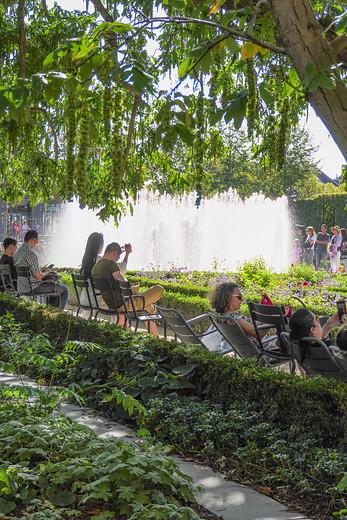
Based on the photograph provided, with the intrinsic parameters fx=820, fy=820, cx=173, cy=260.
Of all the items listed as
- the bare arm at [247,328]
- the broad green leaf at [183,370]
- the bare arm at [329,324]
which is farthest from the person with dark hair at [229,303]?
the broad green leaf at [183,370]

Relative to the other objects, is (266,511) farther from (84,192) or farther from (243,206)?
(243,206)

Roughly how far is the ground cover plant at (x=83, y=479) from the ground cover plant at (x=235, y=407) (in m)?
0.43

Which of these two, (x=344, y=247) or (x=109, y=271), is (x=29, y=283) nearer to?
(x=109, y=271)

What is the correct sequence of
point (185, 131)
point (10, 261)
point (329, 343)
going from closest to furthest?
1. point (185, 131)
2. point (329, 343)
3. point (10, 261)

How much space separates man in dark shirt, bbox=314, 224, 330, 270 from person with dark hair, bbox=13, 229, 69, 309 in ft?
42.9

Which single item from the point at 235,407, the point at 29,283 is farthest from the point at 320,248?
the point at 235,407

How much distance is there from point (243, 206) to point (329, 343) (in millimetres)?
20257

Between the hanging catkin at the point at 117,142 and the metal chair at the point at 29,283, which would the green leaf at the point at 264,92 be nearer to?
the hanging catkin at the point at 117,142

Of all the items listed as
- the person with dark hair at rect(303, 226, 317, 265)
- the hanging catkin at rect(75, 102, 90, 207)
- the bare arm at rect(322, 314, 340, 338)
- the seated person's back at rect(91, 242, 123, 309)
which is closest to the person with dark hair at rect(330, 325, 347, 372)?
the bare arm at rect(322, 314, 340, 338)

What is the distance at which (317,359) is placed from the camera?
628cm

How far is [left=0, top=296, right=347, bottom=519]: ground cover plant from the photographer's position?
4.97 meters

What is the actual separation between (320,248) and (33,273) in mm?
14297

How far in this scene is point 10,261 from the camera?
44.4 ft

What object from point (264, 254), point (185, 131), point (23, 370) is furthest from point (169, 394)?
point (264, 254)
